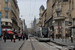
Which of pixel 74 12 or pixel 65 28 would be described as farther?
pixel 65 28

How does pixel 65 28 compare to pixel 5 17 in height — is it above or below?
below

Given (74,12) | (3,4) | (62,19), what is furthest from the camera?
(62,19)

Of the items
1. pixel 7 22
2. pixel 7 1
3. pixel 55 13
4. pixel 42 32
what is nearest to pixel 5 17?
pixel 7 22

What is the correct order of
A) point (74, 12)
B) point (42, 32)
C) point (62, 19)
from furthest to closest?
point (62, 19) → point (42, 32) → point (74, 12)

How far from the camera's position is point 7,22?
54375 mm

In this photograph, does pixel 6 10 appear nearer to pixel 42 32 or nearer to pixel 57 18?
pixel 57 18

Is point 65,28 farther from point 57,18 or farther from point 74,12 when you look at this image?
point 74,12

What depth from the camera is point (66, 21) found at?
58.2 m

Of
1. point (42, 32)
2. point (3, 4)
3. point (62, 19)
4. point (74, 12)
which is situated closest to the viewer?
point (74, 12)

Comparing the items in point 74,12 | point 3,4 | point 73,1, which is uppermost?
point 3,4

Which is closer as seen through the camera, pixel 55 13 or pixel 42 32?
pixel 42 32

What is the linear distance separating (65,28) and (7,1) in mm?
22300

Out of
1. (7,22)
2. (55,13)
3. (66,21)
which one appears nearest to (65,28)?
(66,21)

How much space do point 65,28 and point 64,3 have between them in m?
9.02
